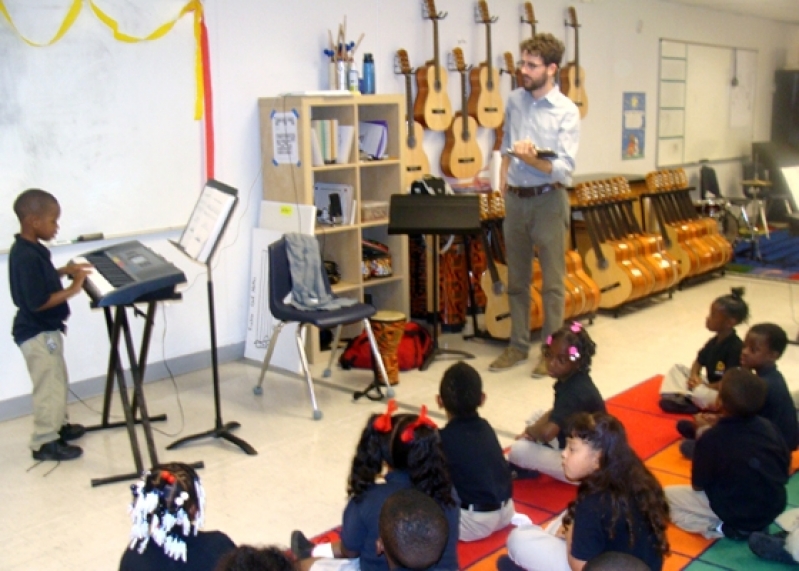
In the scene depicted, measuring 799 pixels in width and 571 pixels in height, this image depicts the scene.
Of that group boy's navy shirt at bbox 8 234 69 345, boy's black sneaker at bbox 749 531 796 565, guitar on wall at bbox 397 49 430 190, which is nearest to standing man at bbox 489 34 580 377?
guitar on wall at bbox 397 49 430 190

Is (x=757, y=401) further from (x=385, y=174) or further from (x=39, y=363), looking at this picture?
(x=385, y=174)

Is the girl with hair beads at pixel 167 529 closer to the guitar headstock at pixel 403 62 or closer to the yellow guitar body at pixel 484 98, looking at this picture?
the guitar headstock at pixel 403 62

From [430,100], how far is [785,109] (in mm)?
7439

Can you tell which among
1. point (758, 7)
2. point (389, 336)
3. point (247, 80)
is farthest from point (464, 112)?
point (758, 7)

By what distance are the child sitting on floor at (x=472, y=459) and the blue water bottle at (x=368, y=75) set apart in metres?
3.06

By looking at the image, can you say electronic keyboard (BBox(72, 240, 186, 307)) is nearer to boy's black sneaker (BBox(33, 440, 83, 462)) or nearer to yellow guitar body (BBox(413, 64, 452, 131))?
boy's black sneaker (BBox(33, 440, 83, 462))

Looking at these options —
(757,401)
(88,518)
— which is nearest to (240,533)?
(88,518)

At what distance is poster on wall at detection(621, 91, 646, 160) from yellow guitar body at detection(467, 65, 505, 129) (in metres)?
2.20

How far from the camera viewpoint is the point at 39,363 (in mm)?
3779

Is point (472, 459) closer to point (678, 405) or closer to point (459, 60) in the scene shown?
point (678, 405)

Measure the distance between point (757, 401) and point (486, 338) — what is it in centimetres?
304

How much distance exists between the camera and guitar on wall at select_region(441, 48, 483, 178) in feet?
21.0

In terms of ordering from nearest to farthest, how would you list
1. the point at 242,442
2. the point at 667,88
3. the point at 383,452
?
the point at 383,452
the point at 242,442
the point at 667,88

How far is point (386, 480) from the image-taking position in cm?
246
